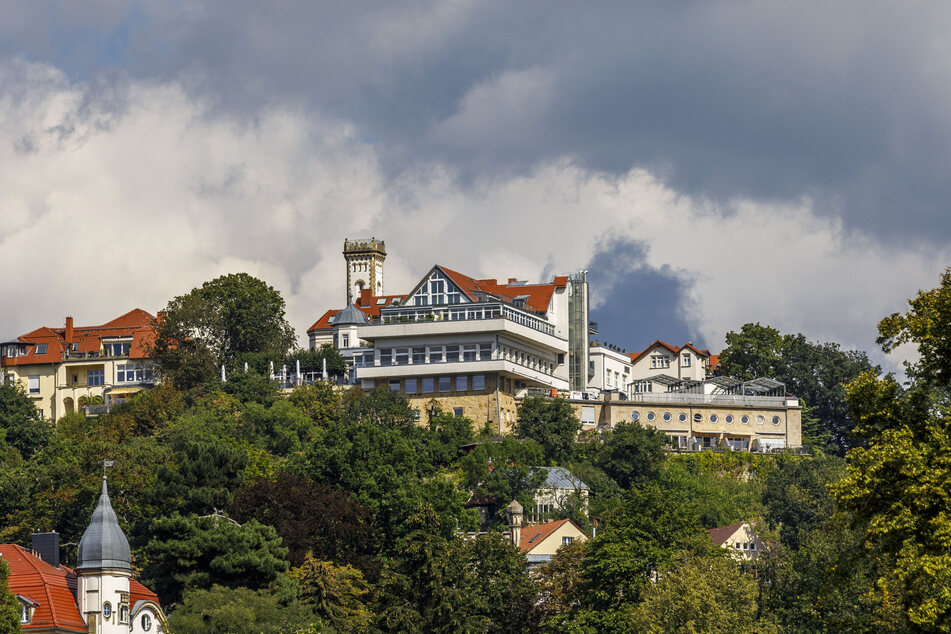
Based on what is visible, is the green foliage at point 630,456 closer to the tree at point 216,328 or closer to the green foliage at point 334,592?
the tree at point 216,328

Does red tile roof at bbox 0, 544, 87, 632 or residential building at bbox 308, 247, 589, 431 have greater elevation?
residential building at bbox 308, 247, 589, 431

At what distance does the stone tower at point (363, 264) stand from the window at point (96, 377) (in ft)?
141

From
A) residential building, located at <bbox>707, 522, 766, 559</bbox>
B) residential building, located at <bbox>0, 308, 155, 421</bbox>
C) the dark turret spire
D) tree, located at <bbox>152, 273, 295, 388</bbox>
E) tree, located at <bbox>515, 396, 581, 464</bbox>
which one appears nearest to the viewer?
the dark turret spire

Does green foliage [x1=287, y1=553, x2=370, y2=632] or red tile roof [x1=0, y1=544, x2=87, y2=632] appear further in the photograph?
green foliage [x1=287, y1=553, x2=370, y2=632]

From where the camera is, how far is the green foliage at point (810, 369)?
126938mm

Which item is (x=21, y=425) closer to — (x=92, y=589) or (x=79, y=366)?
(x=79, y=366)

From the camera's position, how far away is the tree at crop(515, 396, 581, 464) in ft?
348

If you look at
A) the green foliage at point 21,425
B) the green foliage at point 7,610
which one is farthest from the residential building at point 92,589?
the green foliage at point 21,425

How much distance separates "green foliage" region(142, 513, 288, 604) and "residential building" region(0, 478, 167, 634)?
1208mm

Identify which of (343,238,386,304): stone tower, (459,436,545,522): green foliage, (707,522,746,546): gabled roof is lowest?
(707,522,746,546): gabled roof

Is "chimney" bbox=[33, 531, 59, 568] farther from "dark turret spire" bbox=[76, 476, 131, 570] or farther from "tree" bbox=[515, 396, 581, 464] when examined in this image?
"tree" bbox=[515, 396, 581, 464]

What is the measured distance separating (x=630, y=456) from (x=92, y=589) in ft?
146

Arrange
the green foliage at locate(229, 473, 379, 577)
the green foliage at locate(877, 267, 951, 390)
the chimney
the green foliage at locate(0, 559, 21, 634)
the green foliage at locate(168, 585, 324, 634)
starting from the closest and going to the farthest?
the green foliage at locate(877, 267, 951, 390) < the green foliage at locate(0, 559, 21, 634) < the green foliage at locate(168, 585, 324, 634) < the chimney < the green foliage at locate(229, 473, 379, 577)

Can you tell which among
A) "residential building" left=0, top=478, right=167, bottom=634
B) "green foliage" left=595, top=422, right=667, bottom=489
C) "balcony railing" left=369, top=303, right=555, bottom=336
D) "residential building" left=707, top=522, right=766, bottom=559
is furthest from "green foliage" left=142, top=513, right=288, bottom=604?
"balcony railing" left=369, top=303, right=555, bottom=336
